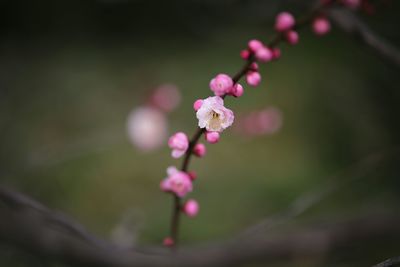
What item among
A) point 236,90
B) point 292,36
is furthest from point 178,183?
point 292,36

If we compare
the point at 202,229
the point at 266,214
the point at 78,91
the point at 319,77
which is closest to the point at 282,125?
the point at 319,77

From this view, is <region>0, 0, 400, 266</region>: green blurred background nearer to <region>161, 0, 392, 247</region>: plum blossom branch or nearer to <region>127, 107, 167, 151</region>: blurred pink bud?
<region>127, 107, 167, 151</region>: blurred pink bud

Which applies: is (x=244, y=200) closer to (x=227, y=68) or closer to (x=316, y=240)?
(x=316, y=240)

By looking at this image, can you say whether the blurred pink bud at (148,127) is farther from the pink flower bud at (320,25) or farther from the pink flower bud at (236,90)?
the pink flower bud at (236,90)

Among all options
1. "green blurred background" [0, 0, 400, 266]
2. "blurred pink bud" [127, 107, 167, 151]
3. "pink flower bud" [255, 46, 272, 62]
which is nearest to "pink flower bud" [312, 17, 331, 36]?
"pink flower bud" [255, 46, 272, 62]

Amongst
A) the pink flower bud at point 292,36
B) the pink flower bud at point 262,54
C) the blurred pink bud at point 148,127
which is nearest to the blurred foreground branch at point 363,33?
the pink flower bud at point 292,36

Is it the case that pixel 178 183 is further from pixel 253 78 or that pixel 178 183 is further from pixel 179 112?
pixel 179 112

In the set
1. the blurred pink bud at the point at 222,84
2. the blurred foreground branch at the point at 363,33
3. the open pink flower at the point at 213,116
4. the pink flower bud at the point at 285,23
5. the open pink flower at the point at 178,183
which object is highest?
the blurred foreground branch at the point at 363,33
